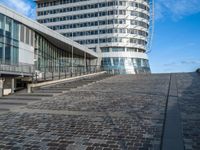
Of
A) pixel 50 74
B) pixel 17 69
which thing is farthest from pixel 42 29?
pixel 17 69

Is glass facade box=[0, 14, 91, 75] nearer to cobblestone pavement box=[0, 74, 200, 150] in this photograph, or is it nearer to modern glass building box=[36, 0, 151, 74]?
cobblestone pavement box=[0, 74, 200, 150]

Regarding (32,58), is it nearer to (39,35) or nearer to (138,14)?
(39,35)

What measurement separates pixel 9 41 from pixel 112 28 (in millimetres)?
48403

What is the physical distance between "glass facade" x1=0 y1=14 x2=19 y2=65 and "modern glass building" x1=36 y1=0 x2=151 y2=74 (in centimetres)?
4288

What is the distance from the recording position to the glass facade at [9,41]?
73.6ft

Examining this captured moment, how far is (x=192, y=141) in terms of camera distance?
669cm

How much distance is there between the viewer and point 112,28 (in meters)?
69.7

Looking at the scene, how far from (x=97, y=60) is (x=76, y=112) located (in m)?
46.5

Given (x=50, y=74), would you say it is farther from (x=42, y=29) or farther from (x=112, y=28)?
(x=112, y=28)

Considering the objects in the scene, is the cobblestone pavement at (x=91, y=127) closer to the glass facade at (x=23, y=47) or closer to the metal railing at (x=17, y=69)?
the metal railing at (x=17, y=69)

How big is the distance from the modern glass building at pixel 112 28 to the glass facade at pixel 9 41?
141 feet

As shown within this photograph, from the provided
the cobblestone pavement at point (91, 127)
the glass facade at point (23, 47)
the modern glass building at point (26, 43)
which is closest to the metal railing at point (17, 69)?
the modern glass building at point (26, 43)

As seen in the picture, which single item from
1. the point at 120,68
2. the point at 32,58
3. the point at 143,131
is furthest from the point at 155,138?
the point at 120,68

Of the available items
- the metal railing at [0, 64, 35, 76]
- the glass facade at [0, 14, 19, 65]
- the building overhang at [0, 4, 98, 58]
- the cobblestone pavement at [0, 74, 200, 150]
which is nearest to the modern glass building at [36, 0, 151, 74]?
the building overhang at [0, 4, 98, 58]
